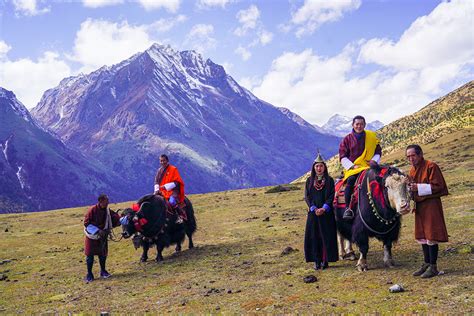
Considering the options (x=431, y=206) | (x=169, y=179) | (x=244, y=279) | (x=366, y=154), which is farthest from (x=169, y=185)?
(x=431, y=206)

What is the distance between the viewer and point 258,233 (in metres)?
18.8

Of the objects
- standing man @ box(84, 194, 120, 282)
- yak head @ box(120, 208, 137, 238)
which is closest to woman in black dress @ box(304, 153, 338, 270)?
yak head @ box(120, 208, 137, 238)

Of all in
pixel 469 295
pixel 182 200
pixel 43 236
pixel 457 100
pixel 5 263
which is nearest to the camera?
pixel 469 295

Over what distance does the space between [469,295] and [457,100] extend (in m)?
99.1

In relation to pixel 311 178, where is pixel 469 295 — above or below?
below

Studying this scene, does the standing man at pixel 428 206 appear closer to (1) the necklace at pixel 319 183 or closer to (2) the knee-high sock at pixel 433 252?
(2) the knee-high sock at pixel 433 252

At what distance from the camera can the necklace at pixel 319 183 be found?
1129cm

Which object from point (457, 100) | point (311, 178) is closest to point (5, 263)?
point (311, 178)

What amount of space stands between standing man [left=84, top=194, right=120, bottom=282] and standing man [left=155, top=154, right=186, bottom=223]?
2.67 meters

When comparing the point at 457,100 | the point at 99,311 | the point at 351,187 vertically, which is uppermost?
the point at 457,100

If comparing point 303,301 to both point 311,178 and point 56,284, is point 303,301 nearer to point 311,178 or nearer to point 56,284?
point 311,178

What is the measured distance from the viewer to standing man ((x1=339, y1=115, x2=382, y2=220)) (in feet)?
37.3

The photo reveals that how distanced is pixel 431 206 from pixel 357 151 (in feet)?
9.96

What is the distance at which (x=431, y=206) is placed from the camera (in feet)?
29.7
